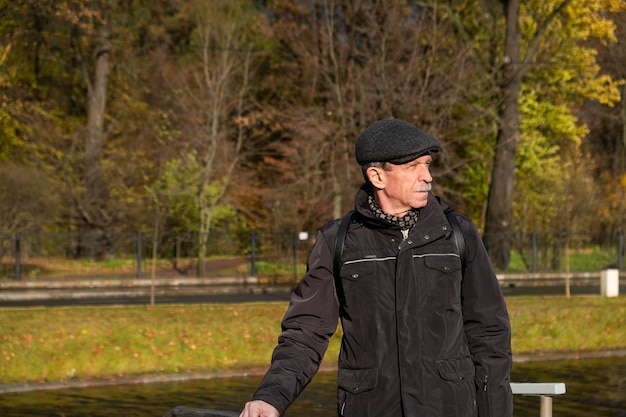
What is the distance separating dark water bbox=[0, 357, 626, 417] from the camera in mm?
14367

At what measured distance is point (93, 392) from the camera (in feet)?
53.3

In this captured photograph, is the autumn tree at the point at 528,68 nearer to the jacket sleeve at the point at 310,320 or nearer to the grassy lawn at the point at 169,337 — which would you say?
the grassy lawn at the point at 169,337

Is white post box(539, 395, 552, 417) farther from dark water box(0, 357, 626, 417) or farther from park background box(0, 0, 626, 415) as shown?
park background box(0, 0, 626, 415)

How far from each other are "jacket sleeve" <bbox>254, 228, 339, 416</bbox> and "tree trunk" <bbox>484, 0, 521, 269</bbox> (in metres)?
33.1

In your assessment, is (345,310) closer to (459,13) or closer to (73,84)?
(459,13)

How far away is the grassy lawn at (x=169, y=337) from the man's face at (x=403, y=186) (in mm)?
13659

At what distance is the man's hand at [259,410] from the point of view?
Answer: 389 centimetres

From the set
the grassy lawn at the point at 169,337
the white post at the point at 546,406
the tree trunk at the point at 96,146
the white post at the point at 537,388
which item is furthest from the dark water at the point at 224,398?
the tree trunk at the point at 96,146

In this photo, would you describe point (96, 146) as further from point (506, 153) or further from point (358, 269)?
point (358, 269)

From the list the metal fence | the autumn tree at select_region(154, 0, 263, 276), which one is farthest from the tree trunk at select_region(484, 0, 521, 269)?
the autumn tree at select_region(154, 0, 263, 276)

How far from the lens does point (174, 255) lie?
127ft

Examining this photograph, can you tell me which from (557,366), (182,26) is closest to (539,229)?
(182,26)

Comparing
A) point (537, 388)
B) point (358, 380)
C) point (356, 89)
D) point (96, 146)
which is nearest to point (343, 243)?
point (358, 380)

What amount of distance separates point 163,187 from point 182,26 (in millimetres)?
10316
